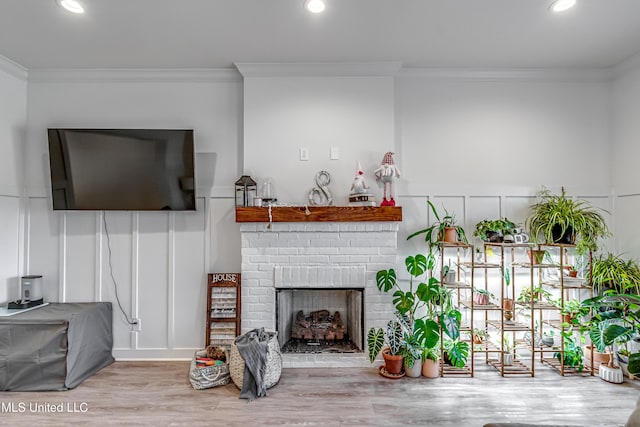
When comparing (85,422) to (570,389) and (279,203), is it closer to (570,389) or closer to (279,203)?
(279,203)

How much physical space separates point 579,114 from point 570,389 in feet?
7.53

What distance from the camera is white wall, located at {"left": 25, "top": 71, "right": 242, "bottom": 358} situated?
10.1 feet

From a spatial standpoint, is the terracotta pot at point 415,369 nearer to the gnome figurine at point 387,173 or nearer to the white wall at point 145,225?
the gnome figurine at point 387,173

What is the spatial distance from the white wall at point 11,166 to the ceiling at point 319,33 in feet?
0.62

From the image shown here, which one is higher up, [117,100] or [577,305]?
[117,100]

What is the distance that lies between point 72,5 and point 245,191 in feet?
5.32

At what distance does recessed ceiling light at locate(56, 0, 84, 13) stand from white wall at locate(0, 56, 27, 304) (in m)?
1.19

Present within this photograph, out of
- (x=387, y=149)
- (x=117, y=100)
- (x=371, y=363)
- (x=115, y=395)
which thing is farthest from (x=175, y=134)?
(x=371, y=363)

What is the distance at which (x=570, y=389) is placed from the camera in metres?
2.46

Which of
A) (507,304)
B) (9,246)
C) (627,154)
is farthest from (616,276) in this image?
(9,246)

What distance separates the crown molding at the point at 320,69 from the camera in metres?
2.97

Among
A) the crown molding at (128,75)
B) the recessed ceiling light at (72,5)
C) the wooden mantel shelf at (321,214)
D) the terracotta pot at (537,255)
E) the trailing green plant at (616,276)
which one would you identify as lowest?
the trailing green plant at (616,276)

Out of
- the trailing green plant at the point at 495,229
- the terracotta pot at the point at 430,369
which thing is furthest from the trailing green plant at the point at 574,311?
the terracotta pot at the point at 430,369

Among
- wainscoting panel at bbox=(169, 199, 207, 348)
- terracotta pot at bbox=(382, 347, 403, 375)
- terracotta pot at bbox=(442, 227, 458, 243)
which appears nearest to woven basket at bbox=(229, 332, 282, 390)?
wainscoting panel at bbox=(169, 199, 207, 348)
